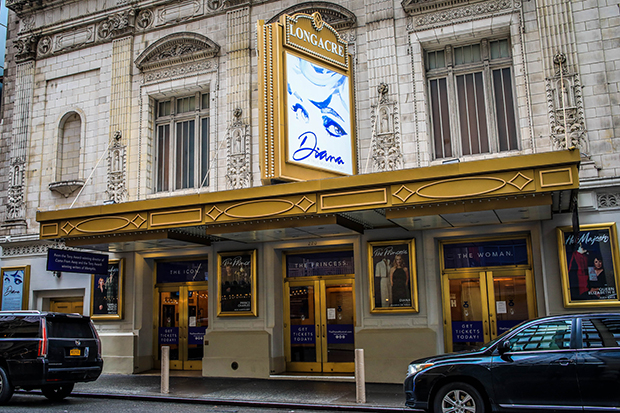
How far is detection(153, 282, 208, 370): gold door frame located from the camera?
17.2m

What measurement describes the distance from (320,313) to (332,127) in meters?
5.21

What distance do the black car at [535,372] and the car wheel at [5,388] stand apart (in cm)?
803

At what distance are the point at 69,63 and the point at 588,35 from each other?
16.4 meters

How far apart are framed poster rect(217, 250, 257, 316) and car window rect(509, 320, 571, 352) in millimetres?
8451

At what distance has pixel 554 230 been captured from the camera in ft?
42.4

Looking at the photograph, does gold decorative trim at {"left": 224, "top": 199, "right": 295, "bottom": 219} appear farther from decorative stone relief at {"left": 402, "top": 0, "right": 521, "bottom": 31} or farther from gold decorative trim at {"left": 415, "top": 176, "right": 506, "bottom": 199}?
decorative stone relief at {"left": 402, "top": 0, "right": 521, "bottom": 31}

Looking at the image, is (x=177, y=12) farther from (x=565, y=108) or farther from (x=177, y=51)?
(x=565, y=108)

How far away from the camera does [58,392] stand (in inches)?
497

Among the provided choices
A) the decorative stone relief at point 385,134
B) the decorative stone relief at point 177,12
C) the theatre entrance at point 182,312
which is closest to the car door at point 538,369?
the decorative stone relief at point 385,134

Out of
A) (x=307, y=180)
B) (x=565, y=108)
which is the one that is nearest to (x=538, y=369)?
(x=307, y=180)

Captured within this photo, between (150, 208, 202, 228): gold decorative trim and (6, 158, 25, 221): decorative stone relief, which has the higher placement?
(6, 158, 25, 221): decorative stone relief

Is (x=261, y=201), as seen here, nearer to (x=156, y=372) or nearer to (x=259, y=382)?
(x=259, y=382)

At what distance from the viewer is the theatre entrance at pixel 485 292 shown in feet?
44.7

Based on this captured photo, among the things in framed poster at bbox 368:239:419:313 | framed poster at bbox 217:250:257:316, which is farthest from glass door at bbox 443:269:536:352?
framed poster at bbox 217:250:257:316
